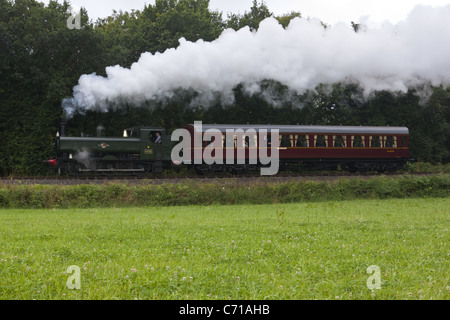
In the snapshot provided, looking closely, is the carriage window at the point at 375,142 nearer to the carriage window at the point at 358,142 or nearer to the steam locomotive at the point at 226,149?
the steam locomotive at the point at 226,149

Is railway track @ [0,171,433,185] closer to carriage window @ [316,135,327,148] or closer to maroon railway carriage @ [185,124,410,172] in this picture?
maroon railway carriage @ [185,124,410,172]

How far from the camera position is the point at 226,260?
6141mm

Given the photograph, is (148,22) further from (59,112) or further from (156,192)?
(156,192)

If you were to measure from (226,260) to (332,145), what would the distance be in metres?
21.1

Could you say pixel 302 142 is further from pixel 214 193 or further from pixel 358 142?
pixel 214 193

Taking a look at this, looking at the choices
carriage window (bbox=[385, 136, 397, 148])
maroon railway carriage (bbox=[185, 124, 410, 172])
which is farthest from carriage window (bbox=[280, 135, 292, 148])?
carriage window (bbox=[385, 136, 397, 148])

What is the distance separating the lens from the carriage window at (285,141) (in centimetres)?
2509

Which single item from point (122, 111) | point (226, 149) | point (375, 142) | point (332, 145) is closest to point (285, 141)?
point (332, 145)

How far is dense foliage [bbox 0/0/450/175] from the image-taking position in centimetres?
2798

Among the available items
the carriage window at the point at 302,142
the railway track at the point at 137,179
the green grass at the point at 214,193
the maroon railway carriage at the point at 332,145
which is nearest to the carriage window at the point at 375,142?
the maroon railway carriage at the point at 332,145

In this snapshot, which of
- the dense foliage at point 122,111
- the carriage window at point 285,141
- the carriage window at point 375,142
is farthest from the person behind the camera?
the dense foliage at point 122,111

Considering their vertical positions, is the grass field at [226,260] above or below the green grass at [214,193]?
below

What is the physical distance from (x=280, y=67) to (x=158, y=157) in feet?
28.0

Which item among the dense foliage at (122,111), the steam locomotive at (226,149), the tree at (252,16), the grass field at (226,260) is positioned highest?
the tree at (252,16)
